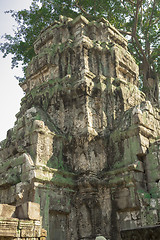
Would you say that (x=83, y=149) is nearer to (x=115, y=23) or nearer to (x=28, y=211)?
(x=28, y=211)

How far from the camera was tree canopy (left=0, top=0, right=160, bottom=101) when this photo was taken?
766 inches

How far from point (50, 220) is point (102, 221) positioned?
1714mm

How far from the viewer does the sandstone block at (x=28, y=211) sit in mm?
6793

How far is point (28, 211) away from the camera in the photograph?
6.79m

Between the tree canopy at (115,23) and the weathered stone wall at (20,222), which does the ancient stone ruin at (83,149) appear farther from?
the tree canopy at (115,23)

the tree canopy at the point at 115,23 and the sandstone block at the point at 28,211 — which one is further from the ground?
the tree canopy at the point at 115,23

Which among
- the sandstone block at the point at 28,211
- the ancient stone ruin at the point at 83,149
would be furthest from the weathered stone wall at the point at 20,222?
the ancient stone ruin at the point at 83,149

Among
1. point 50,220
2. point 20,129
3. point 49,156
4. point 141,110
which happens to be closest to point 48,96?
point 20,129

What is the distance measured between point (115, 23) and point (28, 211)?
16.6 m

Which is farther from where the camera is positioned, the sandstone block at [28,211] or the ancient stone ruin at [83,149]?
the ancient stone ruin at [83,149]

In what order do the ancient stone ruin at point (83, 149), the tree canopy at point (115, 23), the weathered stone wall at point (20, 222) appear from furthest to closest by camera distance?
the tree canopy at point (115, 23) → the ancient stone ruin at point (83, 149) → the weathered stone wall at point (20, 222)

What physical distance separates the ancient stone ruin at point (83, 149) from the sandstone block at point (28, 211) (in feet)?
0.31

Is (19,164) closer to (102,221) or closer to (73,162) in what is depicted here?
(73,162)

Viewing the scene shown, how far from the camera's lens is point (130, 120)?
35.3 feet
